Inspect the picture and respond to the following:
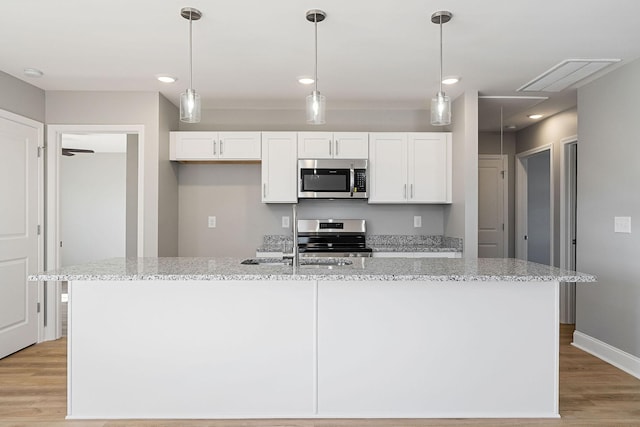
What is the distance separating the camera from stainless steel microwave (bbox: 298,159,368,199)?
4438mm

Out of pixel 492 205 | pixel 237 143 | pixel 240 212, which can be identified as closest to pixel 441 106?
pixel 237 143

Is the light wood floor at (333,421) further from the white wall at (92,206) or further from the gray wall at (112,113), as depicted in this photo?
the white wall at (92,206)

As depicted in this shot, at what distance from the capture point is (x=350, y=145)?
4.47m

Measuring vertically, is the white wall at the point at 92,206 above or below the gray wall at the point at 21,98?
below

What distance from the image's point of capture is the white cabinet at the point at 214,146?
175 inches

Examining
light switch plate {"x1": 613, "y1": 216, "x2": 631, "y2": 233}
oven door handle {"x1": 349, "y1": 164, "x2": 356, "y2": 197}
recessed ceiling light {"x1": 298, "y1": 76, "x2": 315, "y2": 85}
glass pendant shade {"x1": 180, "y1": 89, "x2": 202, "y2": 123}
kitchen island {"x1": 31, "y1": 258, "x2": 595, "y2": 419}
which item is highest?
recessed ceiling light {"x1": 298, "y1": 76, "x2": 315, "y2": 85}

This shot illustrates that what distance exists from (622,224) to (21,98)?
5.02 m

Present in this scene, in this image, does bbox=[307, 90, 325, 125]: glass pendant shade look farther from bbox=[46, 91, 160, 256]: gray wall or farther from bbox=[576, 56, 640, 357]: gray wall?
bbox=[576, 56, 640, 357]: gray wall

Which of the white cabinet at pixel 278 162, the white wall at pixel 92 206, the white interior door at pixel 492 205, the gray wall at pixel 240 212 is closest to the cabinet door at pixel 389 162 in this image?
the gray wall at pixel 240 212

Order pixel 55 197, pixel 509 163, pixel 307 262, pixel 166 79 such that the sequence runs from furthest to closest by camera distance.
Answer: pixel 509 163, pixel 55 197, pixel 166 79, pixel 307 262

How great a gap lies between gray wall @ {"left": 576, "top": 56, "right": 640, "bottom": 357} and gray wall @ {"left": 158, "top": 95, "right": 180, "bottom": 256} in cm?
382

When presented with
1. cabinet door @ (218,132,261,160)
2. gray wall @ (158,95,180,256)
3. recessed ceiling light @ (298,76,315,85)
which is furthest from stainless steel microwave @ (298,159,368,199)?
gray wall @ (158,95,180,256)

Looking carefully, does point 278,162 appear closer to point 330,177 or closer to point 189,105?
point 330,177

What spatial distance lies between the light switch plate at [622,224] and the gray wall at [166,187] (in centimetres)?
388
